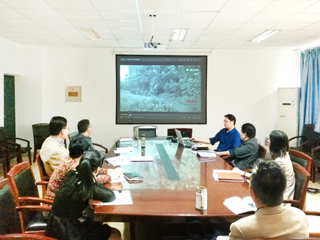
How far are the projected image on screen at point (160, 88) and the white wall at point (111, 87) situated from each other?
12.8 inches

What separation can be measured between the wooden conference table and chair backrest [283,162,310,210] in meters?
0.41

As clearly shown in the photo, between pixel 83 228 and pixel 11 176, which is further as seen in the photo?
pixel 11 176

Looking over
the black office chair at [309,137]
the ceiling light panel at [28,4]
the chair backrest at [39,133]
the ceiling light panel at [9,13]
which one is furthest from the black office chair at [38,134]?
the black office chair at [309,137]

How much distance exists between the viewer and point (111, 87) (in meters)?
7.00

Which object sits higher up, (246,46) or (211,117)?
(246,46)

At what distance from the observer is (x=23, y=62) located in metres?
6.66

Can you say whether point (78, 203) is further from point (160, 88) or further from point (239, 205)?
point (160, 88)

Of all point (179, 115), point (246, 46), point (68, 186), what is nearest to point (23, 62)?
point (179, 115)

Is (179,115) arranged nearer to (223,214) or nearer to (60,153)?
(60,153)

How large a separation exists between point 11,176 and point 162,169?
1.39 m

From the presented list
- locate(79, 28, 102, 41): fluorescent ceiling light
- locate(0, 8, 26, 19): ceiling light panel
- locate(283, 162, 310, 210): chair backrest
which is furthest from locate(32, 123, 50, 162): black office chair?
locate(283, 162, 310, 210): chair backrest

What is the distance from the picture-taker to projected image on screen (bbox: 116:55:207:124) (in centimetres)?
697

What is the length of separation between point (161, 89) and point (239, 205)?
17.5 feet

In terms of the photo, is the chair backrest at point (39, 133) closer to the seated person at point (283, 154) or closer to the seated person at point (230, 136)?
the seated person at point (230, 136)
